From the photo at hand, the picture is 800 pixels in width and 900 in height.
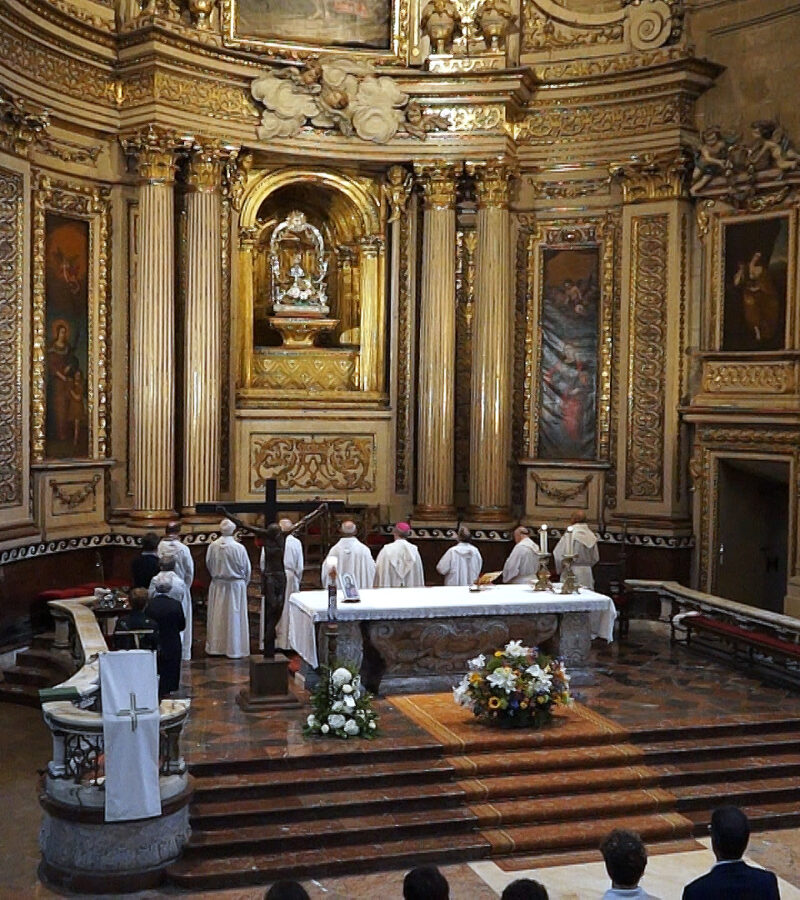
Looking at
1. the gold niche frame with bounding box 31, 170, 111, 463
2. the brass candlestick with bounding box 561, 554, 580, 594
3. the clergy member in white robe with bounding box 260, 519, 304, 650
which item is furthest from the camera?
the gold niche frame with bounding box 31, 170, 111, 463

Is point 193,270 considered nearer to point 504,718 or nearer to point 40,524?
point 40,524

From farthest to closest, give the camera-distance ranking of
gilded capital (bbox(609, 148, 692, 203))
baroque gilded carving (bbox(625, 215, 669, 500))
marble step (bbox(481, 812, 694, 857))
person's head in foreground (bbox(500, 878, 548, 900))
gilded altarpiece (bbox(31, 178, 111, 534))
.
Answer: baroque gilded carving (bbox(625, 215, 669, 500))
gilded capital (bbox(609, 148, 692, 203))
gilded altarpiece (bbox(31, 178, 111, 534))
marble step (bbox(481, 812, 694, 857))
person's head in foreground (bbox(500, 878, 548, 900))

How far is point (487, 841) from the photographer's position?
32.4 ft

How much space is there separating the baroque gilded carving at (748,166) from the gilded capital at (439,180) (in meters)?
3.42

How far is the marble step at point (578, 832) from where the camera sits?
9836mm

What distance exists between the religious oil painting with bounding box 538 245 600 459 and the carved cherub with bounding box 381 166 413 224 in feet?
7.36

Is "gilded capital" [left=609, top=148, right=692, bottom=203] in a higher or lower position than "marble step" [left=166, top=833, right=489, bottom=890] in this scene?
higher

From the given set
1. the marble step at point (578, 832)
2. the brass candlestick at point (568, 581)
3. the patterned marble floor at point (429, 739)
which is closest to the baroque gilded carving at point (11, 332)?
the patterned marble floor at point (429, 739)

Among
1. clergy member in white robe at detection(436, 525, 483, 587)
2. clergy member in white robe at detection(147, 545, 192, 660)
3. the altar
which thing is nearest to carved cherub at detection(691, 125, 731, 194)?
clergy member in white robe at detection(436, 525, 483, 587)

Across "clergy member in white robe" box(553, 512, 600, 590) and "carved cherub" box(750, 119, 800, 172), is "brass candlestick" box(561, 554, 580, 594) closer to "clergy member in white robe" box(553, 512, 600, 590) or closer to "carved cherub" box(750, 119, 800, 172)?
"clergy member in white robe" box(553, 512, 600, 590)

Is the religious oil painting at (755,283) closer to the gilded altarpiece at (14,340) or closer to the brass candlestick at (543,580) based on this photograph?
the brass candlestick at (543,580)

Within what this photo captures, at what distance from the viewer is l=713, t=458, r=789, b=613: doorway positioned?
1723 cm

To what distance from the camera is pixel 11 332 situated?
15.4 meters

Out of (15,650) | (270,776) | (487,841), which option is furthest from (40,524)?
(487,841)
